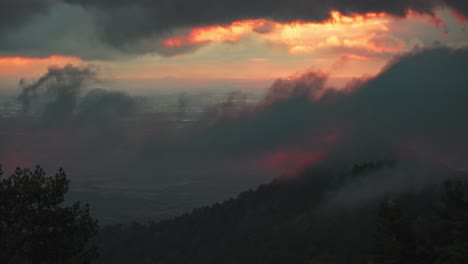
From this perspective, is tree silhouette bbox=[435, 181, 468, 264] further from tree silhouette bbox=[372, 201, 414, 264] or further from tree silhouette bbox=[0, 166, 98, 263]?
tree silhouette bbox=[0, 166, 98, 263]

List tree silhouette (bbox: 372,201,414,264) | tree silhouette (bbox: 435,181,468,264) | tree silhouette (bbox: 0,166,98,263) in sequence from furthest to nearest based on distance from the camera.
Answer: tree silhouette (bbox: 372,201,414,264) → tree silhouette (bbox: 435,181,468,264) → tree silhouette (bbox: 0,166,98,263)

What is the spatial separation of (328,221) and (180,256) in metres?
57.6

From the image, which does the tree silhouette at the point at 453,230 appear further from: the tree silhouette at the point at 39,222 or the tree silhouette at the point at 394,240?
the tree silhouette at the point at 39,222

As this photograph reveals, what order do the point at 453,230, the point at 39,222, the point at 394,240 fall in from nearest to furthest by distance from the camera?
1. the point at 39,222
2. the point at 394,240
3. the point at 453,230

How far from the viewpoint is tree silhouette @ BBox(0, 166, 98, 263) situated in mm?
29797

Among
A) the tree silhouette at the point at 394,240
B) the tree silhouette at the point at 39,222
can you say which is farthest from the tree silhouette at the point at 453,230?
the tree silhouette at the point at 39,222

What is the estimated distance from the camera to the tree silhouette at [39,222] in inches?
1173

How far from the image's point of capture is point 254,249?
17988 centimetres

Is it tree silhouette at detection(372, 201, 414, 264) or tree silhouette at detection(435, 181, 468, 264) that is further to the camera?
tree silhouette at detection(372, 201, 414, 264)

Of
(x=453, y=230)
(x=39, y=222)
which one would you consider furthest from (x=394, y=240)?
(x=39, y=222)

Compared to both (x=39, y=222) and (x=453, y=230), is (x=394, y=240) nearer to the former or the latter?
(x=453, y=230)

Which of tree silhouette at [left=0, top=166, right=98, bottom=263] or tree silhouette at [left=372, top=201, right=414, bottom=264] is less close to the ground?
tree silhouette at [left=0, top=166, right=98, bottom=263]

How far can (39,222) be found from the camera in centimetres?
3047

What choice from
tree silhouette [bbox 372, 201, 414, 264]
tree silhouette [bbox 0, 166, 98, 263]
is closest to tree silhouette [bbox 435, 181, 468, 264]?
tree silhouette [bbox 372, 201, 414, 264]
